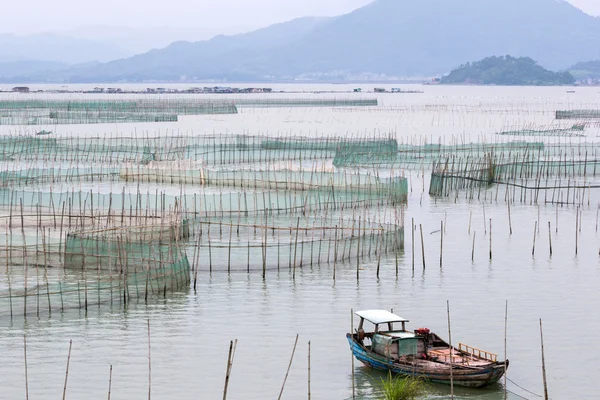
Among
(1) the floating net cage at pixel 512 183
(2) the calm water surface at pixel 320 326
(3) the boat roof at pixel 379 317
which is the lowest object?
(2) the calm water surface at pixel 320 326

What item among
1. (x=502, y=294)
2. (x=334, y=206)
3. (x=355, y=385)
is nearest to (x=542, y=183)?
(x=334, y=206)

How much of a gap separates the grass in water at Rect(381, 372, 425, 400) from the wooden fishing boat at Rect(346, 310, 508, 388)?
0.36 metres

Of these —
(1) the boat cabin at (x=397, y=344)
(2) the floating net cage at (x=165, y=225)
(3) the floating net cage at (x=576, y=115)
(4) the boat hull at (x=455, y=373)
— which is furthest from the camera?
(3) the floating net cage at (x=576, y=115)

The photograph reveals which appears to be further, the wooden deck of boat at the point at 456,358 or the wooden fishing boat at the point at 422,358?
the wooden deck of boat at the point at 456,358

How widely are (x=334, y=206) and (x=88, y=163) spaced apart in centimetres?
1553

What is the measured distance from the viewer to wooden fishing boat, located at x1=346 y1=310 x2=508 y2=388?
46.0ft

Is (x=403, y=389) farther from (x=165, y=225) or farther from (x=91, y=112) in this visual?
(x=91, y=112)

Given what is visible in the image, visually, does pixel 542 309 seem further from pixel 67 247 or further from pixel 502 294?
pixel 67 247

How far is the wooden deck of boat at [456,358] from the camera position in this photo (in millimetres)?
14223

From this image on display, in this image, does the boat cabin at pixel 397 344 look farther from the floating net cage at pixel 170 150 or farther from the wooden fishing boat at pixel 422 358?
the floating net cage at pixel 170 150

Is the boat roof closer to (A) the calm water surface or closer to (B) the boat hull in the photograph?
(B) the boat hull

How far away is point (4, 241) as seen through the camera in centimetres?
2223

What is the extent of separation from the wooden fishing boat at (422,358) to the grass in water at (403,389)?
36 centimetres

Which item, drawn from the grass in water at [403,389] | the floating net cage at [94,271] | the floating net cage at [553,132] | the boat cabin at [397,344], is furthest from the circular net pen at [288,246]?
the floating net cage at [553,132]
